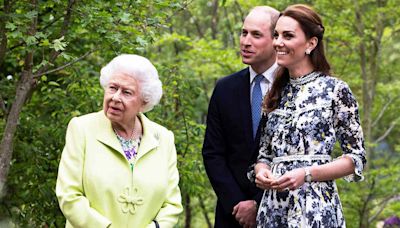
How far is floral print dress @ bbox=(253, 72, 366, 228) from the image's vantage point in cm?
358

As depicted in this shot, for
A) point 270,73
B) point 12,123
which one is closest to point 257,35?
point 270,73

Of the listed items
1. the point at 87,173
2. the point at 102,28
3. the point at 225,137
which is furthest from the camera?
the point at 102,28

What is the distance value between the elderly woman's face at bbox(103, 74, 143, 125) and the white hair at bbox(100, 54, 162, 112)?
27mm

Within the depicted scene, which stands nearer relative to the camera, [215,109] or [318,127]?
[318,127]

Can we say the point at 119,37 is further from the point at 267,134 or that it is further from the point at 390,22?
the point at 390,22

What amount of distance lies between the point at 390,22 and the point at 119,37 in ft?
16.8

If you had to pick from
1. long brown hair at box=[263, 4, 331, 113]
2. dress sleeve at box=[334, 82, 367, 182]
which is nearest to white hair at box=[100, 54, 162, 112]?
long brown hair at box=[263, 4, 331, 113]

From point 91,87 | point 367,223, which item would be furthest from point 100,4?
point 367,223

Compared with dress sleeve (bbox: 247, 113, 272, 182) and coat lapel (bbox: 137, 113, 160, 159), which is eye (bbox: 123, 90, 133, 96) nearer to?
coat lapel (bbox: 137, 113, 160, 159)

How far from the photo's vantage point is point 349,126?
11.8ft

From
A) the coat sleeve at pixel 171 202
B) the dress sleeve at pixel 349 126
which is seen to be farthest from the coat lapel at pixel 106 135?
the dress sleeve at pixel 349 126

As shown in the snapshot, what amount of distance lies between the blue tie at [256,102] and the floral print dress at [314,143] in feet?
1.60

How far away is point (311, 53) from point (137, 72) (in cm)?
93

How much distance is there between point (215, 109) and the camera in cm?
438
